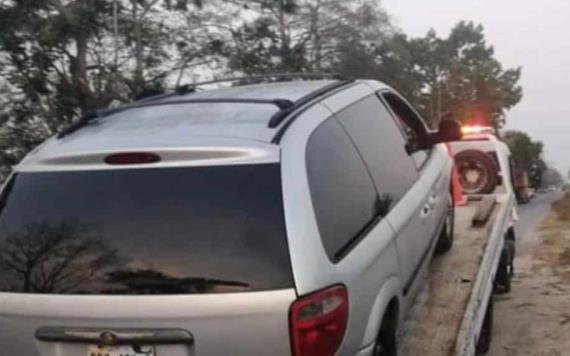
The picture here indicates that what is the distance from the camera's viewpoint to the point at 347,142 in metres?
3.63

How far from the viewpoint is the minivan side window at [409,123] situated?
488cm

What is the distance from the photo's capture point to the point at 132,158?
9.84 ft

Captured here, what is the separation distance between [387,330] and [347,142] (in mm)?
782

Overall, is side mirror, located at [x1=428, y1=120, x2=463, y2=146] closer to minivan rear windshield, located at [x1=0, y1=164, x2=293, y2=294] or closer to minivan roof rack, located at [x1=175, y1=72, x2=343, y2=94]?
minivan roof rack, located at [x1=175, y1=72, x2=343, y2=94]

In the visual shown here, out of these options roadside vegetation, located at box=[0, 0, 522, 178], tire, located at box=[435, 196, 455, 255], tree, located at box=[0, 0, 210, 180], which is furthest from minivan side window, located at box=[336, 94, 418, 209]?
tree, located at box=[0, 0, 210, 180]

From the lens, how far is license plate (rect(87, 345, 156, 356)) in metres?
2.77

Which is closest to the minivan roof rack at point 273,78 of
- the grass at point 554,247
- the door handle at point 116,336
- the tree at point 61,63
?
the door handle at point 116,336

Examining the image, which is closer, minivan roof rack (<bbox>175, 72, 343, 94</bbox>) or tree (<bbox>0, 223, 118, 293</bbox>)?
tree (<bbox>0, 223, 118, 293</bbox>)

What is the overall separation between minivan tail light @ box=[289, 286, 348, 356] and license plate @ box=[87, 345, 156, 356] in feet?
1.53

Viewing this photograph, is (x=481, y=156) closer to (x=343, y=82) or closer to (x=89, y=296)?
(x=343, y=82)

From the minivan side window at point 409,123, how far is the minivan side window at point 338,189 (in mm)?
1231

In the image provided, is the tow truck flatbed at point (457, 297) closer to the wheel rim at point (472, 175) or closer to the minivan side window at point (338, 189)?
the minivan side window at point (338, 189)

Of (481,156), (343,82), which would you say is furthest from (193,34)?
(343,82)

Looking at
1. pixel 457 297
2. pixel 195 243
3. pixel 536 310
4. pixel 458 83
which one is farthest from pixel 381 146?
pixel 458 83
